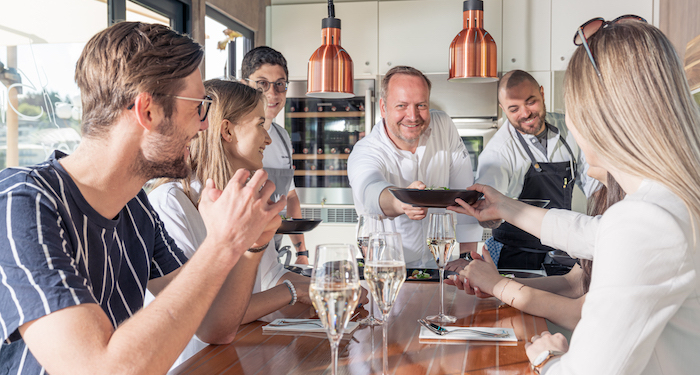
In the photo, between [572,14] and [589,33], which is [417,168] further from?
[572,14]

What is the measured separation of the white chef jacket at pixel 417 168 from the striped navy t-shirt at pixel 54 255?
1.49 metres

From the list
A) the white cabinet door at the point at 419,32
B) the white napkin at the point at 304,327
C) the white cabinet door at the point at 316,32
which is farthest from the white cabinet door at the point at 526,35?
the white napkin at the point at 304,327

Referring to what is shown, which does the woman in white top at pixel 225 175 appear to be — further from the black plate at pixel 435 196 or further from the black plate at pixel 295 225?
the black plate at pixel 435 196

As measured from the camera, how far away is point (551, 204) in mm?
3037

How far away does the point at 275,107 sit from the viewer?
129 inches

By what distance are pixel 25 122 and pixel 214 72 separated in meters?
1.78

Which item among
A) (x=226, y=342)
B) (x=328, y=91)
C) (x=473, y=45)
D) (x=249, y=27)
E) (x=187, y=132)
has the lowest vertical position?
(x=226, y=342)

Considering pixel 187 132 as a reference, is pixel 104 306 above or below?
below

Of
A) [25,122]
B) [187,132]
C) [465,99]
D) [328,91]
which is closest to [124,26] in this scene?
[187,132]

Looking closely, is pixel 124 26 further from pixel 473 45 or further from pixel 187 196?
pixel 473 45

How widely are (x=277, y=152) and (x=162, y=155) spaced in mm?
2243

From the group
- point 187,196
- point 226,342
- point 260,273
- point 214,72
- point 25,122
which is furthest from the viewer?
point 214,72

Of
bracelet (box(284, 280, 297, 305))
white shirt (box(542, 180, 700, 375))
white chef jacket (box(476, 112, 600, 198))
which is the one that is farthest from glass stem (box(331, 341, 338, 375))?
white chef jacket (box(476, 112, 600, 198))

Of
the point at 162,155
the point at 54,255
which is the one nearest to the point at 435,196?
the point at 162,155
